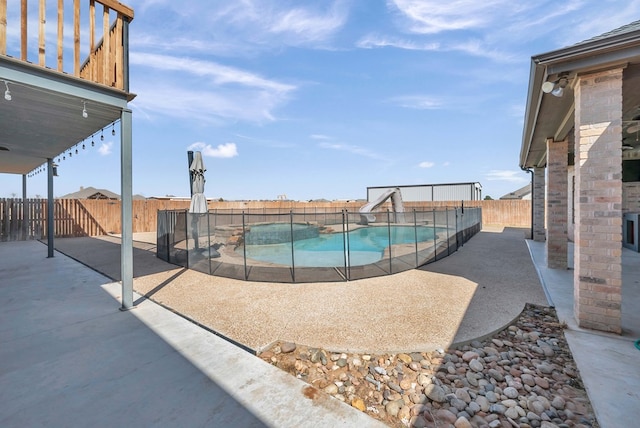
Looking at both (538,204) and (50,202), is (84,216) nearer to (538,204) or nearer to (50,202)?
(50,202)

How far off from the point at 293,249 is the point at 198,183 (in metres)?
3.59

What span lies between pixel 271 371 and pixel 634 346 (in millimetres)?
3637

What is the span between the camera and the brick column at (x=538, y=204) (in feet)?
32.4

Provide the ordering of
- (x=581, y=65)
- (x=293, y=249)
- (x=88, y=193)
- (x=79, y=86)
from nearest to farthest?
(x=581, y=65) → (x=79, y=86) → (x=293, y=249) → (x=88, y=193)

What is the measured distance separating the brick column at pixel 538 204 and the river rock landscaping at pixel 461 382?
28.7 feet

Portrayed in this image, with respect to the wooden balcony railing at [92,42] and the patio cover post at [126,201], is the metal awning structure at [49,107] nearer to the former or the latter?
the wooden balcony railing at [92,42]

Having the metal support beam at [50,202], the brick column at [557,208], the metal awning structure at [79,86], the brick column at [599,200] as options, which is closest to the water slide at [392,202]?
the brick column at [557,208]

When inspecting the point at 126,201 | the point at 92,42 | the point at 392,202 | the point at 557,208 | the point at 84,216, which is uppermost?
the point at 92,42

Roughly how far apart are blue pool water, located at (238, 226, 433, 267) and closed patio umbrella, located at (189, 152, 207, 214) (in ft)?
6.01

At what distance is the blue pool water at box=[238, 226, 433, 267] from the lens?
248 inches

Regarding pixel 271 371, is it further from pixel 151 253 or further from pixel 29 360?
pixel 151 253

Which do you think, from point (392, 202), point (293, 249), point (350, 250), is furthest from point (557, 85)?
point (392, 202)

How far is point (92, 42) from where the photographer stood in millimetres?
3508

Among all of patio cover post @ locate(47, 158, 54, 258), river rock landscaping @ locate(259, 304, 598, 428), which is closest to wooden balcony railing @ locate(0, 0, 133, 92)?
river rock landscaping @ locate(259, 304, 598, 428)
